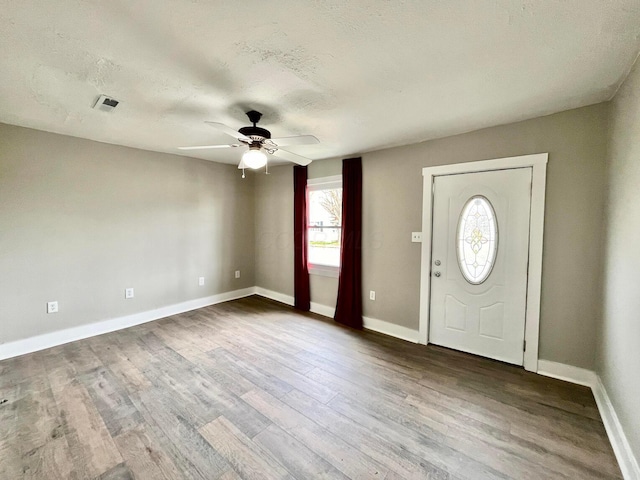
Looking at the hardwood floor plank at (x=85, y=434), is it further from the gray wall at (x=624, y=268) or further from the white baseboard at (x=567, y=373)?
Result: the white baseboard at (x=567, y=373)

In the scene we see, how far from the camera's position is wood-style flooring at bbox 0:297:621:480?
1.55m

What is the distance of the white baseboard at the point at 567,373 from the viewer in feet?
7.51

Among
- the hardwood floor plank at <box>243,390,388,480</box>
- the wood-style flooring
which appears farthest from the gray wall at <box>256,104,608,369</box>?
the hardwood floor plank at <box>243,390,388,480</box>

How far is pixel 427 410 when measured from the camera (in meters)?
2.02

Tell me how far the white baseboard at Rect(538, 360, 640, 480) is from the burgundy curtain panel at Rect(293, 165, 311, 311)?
9.69ft

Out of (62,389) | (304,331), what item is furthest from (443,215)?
(62,389)

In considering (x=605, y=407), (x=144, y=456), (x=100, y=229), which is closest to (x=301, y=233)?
(x=100, y=229)

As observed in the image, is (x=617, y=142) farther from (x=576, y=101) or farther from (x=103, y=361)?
(x=103, y=361)

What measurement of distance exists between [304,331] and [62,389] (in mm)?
2317

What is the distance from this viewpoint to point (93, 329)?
10.8 feet

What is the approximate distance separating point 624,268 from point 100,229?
4.99 meters

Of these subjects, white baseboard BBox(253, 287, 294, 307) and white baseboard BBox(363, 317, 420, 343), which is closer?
white baseboard BBox(363, 317, 420, 343)

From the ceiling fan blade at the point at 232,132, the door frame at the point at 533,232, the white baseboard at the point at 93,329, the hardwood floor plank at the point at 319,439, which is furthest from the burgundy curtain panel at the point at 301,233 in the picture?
the door frame at the point at 533,232

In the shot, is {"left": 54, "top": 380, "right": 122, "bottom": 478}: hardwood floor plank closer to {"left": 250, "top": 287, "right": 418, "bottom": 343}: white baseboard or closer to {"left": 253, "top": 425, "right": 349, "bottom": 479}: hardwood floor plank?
{"left": 253, "top": 425, "right": 349, "bottom": 479}: hardwood floor plank
